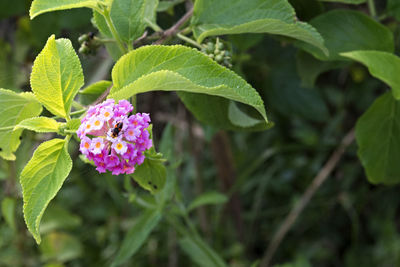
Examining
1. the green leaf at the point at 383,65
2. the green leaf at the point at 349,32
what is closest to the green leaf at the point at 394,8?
the green leaf at the point at 349,32

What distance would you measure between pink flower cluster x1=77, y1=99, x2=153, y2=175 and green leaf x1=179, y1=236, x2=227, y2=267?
56 centimetres

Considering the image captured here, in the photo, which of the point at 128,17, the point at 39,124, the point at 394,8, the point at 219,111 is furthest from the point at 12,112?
the point at 394,8

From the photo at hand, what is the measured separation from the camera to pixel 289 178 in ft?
6.28

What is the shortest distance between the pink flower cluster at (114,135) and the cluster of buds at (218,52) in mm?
152

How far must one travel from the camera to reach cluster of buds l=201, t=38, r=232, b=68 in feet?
2.35

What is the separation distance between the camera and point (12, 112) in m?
0.71

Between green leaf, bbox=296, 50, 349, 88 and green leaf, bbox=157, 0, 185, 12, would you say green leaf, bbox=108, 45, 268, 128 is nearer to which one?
green leaf, bbox=157, 0, 185, 12

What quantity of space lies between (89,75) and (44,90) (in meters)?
0.76

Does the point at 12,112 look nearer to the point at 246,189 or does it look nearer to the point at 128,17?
the point at 128,17

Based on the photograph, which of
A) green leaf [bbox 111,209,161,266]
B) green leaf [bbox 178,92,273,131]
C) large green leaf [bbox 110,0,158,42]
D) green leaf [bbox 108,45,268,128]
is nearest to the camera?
green leaf [bbox 108,45,268,128]

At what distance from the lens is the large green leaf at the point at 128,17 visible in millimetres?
693

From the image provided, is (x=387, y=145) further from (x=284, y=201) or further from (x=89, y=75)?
(x=284, y=201)

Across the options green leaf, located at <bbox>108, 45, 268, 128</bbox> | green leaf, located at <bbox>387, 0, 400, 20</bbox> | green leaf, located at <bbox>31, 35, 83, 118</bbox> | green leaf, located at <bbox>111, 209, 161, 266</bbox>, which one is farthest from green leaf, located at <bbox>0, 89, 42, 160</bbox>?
green leaf, located at <bbox>387, 0, 400, 20</bbox>

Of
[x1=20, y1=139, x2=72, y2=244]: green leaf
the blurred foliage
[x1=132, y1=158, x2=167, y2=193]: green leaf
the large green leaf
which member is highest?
the large green leaf
